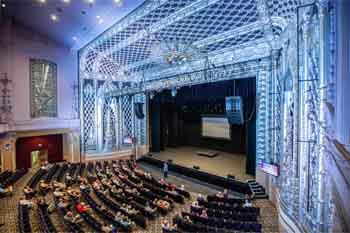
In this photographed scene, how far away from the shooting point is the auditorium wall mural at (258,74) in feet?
19.8

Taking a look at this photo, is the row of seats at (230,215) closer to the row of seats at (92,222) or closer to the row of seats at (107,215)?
the row of seats at (107,215)

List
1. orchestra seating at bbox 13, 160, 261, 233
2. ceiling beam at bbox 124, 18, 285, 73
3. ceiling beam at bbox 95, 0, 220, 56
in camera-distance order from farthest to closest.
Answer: ceiling beam at bbox 124, 18, 285, 73 → ceiling beam at bbox 95, 0, 220, 56 → orchestra seating at bbox 13, 160, 261, 233

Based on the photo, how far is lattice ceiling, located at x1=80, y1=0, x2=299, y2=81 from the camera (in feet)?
32.9

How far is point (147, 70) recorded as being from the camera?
2042 centimetres

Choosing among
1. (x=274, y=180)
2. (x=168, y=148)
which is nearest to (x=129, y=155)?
(x=168, y=148)

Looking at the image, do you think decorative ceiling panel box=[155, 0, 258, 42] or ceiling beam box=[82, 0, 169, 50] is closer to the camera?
decorative ceiling panel box=[155, 0, 258, 42]

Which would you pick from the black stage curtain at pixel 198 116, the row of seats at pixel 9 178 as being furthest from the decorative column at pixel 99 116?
the row of seats at pixel 9 178

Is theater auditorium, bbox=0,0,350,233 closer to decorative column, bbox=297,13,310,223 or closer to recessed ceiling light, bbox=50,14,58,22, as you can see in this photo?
decorative column, bbox=297,13,310,223

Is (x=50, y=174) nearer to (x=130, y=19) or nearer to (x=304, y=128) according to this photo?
→ (x=130, y=19)

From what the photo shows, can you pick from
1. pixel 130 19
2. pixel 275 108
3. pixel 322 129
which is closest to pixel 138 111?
pixel 130 19

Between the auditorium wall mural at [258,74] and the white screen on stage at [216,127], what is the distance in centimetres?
656

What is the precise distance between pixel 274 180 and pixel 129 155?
1484 cm

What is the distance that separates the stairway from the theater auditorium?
0.07 meters

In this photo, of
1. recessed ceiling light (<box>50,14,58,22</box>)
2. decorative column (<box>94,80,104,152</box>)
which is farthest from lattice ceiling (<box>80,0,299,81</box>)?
decorative column (<box>94,80,104,152</box>)
